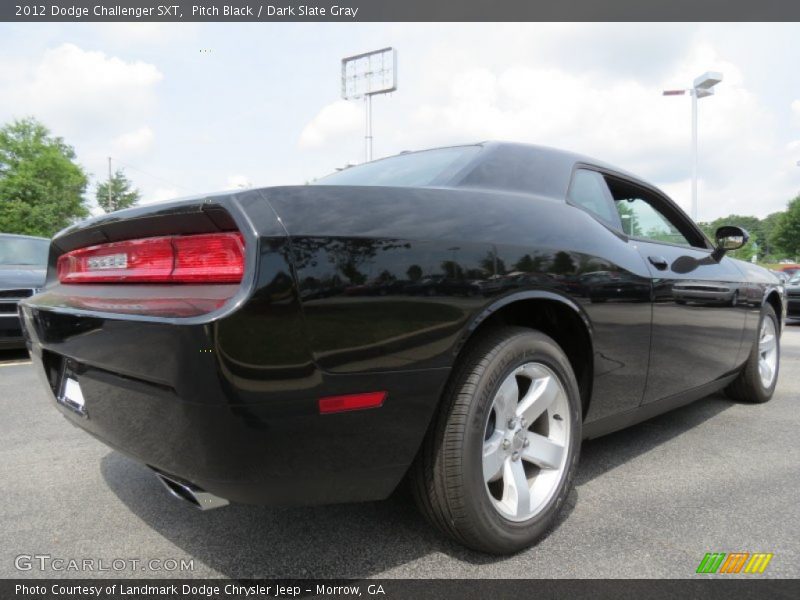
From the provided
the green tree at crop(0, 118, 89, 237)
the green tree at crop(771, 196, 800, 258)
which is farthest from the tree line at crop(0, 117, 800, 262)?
the green tree at crop(771, 196, 800, 258)

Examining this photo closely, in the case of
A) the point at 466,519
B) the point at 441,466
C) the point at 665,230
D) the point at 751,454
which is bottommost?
the point at 751,454

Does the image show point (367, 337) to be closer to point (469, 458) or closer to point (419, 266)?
point (419, 266)

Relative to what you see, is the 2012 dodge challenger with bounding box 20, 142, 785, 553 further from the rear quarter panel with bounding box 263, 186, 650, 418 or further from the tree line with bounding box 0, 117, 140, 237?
the tree line with bounding box 0, 117, 140, 237

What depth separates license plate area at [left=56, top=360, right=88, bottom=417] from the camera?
1.76 meters

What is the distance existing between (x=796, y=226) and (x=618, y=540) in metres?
70.2

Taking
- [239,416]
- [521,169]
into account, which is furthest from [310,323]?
[521,169]

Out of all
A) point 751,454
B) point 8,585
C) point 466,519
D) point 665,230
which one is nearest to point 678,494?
point 751,454

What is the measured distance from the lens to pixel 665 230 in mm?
3023

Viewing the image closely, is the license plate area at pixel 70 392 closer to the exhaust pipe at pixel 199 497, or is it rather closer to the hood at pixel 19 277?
the exhaust pipe at pixel 199 497

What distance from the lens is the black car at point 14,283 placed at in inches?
229

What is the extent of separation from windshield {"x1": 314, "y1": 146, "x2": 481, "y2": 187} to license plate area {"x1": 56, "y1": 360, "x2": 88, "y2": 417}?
3.27 ft

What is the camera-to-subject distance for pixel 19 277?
598cm

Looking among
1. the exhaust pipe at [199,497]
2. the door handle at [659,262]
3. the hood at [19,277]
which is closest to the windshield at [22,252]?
the hood at [19,277]

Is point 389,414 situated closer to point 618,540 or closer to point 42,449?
point 618,540
